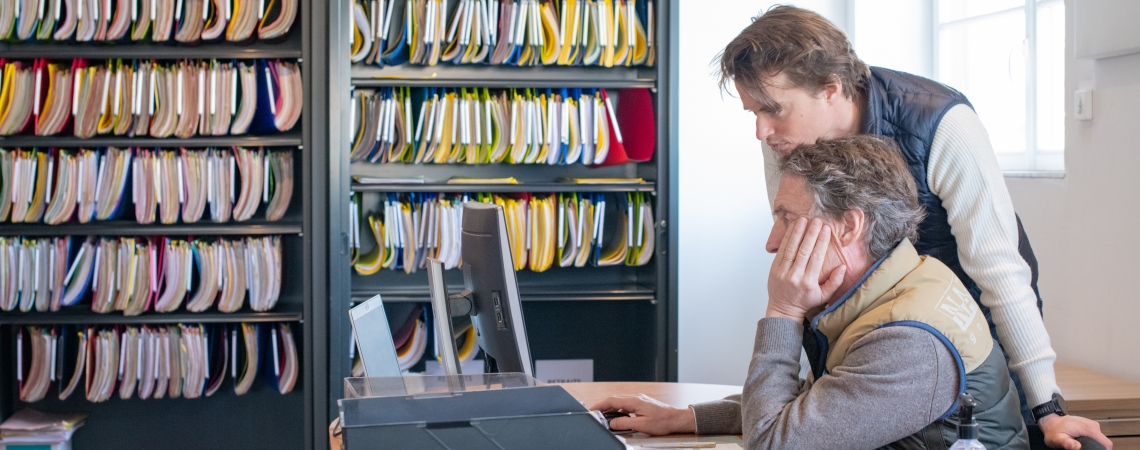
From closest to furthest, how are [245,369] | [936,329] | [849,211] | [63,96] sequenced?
[936,329]
[849,211]
[63,96]
[245,369]

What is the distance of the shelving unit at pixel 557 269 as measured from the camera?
10.1 feet

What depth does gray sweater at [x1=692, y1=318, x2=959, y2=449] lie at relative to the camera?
3.71ft

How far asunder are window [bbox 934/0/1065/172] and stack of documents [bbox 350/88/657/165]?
127 cm

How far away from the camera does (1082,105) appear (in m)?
2.60

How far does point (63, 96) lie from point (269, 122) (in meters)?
0.69

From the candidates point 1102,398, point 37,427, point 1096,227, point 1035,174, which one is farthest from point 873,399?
point 37,427

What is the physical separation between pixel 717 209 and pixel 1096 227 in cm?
143

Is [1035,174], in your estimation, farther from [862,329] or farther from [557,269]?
[862,329]

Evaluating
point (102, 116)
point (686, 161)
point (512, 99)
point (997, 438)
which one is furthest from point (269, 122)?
point (997, 438)

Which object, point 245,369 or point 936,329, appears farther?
point 245,369

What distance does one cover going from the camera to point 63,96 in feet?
10.1

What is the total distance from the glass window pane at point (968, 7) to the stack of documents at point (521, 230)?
144cm

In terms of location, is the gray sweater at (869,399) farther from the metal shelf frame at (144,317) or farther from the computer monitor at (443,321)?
the metal shelf frame at (144,317)

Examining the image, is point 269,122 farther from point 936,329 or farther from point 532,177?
point 936,329
